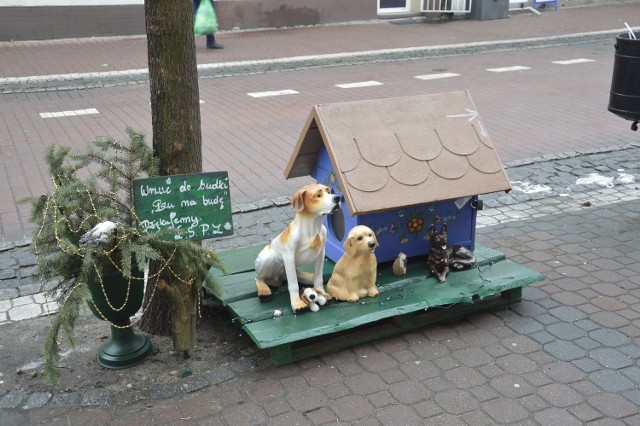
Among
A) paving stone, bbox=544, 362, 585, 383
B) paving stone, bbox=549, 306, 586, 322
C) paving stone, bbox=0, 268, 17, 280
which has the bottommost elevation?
paving stone, bbox=544, 362, 585, 383

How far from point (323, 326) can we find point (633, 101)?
436cm

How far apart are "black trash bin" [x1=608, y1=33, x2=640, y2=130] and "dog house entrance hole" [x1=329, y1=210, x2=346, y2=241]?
141 inches

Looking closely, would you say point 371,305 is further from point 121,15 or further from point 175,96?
point 121,15

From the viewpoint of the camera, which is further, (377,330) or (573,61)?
(573,61)

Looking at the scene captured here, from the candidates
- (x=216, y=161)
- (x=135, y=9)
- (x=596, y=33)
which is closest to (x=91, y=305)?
(x=216, y=161)

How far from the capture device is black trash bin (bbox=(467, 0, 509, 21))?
19.8 metres

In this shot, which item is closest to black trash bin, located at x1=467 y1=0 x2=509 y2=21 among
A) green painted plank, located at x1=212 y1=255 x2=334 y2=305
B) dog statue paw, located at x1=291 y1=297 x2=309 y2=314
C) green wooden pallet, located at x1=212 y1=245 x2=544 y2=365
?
green wooden pallet, located at x1=212 y1=245 x2=544 y2=365

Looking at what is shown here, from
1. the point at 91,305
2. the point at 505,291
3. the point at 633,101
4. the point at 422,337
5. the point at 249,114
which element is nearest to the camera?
the point at 91,305

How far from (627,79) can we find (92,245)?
5337mm

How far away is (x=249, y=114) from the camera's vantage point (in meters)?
10.7

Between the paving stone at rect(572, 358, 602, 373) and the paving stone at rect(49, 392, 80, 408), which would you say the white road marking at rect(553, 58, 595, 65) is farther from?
the paving stone at rect(49, 392, 80, 408)

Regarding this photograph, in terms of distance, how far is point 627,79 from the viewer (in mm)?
6855

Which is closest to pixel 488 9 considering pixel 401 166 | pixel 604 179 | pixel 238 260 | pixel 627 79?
pixel 604 179

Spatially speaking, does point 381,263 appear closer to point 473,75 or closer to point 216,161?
point 216,161
